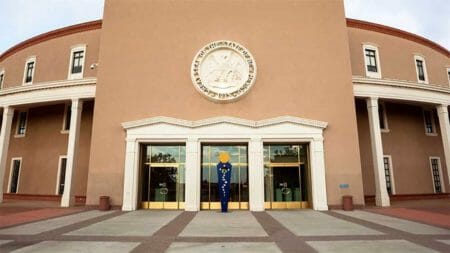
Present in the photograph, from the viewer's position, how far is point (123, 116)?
55.8 feet

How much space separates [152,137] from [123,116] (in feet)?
7.19

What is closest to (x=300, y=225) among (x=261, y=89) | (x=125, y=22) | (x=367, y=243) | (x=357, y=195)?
(x=367, y=243)

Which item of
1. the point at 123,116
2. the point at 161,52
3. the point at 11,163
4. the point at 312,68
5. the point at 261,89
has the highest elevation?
the point at 161,52

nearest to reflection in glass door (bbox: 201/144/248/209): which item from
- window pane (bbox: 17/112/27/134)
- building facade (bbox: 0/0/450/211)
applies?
building facade (bbox: 0/0/450/211)

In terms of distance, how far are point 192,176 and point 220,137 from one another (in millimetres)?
2585

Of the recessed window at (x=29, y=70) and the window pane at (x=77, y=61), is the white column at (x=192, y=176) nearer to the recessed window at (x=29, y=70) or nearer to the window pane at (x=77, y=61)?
the window pane at (x=77, y=61)

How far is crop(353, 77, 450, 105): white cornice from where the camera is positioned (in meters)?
18.3

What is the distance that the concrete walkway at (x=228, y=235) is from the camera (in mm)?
7223

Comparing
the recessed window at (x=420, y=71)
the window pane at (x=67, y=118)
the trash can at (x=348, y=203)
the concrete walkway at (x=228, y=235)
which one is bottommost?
the concrete walkway at (x=228, y=235)

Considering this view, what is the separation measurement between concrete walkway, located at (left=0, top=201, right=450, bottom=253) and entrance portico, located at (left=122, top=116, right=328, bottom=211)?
4.02m

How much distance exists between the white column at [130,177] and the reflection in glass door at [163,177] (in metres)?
0.77

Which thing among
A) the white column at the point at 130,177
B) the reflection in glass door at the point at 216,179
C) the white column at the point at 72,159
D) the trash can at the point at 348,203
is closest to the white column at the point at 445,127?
the trash can at the point at 348,203

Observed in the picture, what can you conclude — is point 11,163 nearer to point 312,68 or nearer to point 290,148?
point 290,148

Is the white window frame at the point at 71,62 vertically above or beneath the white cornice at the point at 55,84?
above
